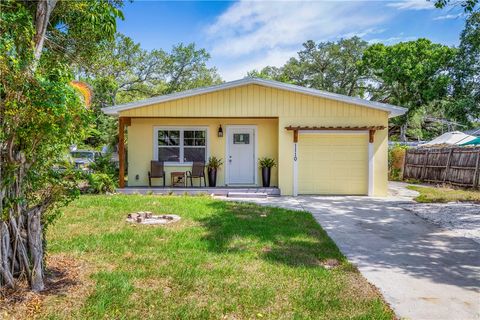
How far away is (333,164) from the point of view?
11.5 meters

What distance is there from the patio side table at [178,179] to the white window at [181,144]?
1.74 ft

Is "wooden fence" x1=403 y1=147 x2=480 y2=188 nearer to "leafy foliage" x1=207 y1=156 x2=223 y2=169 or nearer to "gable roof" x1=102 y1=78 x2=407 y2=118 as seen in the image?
"gable roof" x1=102 y1=78 x2=407 y2=118

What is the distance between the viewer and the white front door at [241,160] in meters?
12.4

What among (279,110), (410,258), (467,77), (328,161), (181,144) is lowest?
(410,258)

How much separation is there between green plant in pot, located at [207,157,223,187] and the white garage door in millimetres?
2837

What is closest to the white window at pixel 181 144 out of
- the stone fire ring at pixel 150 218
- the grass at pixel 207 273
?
the stone fire ring at pixel 150 218

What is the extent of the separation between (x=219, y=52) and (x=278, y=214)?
1926 cm

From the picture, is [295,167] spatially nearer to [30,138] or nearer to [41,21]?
[41,21]

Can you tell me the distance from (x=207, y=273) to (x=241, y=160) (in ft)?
28.2

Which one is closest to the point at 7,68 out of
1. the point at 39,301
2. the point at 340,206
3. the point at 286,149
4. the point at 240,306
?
the point at 39,301

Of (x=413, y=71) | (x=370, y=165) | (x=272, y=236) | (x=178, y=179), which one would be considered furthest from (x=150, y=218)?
(x=413, y=71)

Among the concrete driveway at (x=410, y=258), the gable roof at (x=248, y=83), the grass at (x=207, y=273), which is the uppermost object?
the gable roof at (x=248, y=83)

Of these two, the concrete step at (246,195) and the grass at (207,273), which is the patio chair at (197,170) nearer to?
the concrete step at (246,195)

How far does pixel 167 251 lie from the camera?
4.71 m
